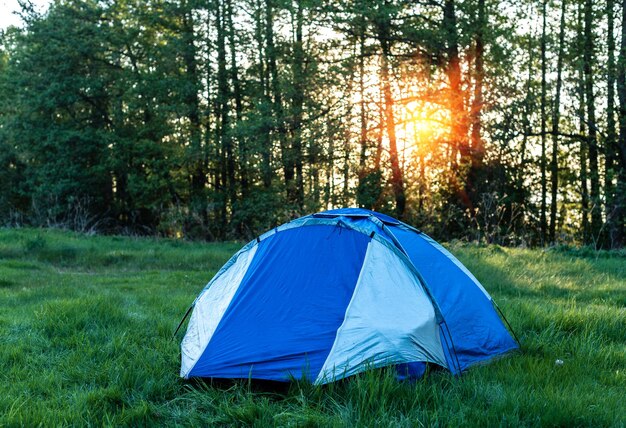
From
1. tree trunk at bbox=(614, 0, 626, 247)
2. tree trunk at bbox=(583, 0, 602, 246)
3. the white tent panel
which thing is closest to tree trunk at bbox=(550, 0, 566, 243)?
tree trunk at bbox=(583, 0, 602, 246)

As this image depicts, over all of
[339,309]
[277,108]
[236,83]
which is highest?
[236,83]

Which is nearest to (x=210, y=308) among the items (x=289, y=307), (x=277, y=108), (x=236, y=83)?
(x=289, y=307)

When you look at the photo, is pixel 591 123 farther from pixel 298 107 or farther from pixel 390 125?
pixel 298 107

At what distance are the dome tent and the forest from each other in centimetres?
853

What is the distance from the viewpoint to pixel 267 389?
13.5 feet

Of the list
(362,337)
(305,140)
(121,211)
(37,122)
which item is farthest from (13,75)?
(362,337)

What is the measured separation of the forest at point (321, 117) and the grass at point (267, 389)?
25.0 ft

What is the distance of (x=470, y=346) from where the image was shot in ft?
15.1

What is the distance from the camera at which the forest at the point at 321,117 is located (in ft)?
53.6

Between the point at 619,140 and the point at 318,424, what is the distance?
1594 cm

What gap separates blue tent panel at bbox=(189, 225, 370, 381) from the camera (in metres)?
4.07

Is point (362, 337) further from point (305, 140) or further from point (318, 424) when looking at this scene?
point (305, 140)

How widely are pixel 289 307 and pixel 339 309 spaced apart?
403 mm

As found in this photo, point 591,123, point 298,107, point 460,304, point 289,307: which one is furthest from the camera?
point 298,107
